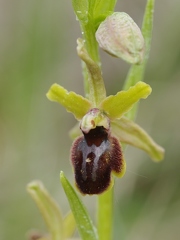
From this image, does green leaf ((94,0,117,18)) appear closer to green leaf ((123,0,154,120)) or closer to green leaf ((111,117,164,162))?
green leaf ((123,0,154,120))

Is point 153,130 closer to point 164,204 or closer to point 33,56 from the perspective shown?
point 164,204

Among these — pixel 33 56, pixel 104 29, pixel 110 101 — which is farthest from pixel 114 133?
pixel 33 56

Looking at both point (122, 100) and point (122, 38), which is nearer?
Result: point (122, 38)

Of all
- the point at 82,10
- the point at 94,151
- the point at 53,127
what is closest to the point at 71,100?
A: the point at 94,151

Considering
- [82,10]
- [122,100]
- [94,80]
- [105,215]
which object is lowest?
[105,215]

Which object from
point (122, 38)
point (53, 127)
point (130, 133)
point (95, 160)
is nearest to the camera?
point (122, 38)

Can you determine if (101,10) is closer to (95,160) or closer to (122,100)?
(122,100)

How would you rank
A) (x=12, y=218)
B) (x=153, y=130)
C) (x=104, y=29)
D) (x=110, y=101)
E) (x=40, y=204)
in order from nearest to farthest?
1. (x=104, y=29)
2. (x=110, y=101)
3. (x=40, y=204)
4. (x=12, y=218)
5. (x=153, y=130)
